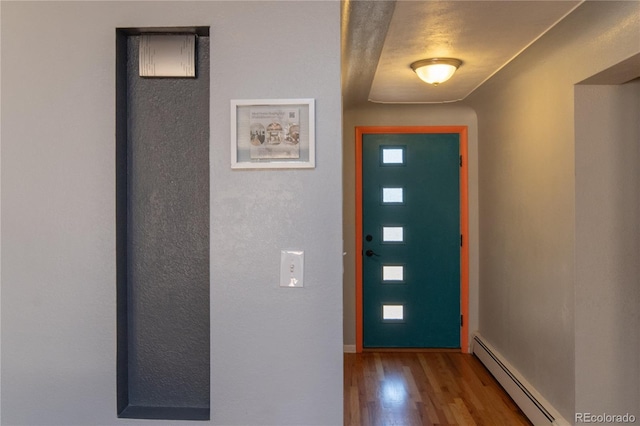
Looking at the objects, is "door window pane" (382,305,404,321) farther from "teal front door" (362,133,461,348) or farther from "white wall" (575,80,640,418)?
"white wall" (575,80,640,418)

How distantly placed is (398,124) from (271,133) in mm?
3221

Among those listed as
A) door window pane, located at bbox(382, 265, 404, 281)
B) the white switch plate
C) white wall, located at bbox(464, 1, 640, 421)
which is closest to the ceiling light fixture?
white wall, located at bbox(464, 1, 640, 421)

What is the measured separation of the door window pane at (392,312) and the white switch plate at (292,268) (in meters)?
3.23

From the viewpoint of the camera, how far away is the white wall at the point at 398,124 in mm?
4641

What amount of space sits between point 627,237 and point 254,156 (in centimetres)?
209

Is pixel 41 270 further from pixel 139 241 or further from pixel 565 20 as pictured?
pixel 565 20

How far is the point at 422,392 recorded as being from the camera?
3650mm

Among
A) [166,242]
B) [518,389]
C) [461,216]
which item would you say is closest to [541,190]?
[518,389]

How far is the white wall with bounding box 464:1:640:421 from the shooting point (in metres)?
2.39

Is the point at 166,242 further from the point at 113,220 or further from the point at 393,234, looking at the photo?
the point at 393,234

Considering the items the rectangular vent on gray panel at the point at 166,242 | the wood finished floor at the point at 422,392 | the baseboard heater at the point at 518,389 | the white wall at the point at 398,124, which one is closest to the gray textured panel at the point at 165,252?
the rectangular vent on gray panel at the point at 166,242

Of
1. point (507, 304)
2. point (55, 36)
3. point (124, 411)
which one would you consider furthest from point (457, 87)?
point (124, 411)

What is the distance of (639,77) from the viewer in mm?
2502

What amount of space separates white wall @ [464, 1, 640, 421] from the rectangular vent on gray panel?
1.77m
